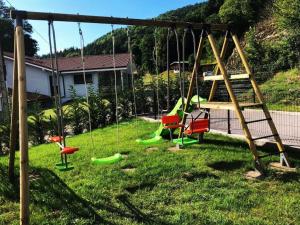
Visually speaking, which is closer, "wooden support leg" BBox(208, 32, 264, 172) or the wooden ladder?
"wooden support leg" BBox(208, 32, 264, 172)

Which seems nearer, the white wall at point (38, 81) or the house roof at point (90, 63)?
the house roof at point (90, 63)

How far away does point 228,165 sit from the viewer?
7336mm

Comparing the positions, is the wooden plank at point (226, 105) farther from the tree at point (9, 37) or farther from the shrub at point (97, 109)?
the tree at point (9, 37)

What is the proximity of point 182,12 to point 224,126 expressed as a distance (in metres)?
50.4

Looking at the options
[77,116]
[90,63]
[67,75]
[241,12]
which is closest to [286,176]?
[77,116]

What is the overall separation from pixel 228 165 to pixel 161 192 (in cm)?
185

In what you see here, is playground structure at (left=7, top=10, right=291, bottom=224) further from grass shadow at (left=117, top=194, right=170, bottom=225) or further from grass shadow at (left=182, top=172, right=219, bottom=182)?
grass shadow at (left=117, top=194, right=170, bottom=225)

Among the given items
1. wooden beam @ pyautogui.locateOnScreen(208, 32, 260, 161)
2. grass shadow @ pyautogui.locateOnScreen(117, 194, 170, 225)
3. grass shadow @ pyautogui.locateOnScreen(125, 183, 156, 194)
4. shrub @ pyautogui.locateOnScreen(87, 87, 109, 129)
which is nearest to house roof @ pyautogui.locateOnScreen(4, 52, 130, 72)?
shrub @ pyautogui.locateOnScreen(87, 87, 109, 129)

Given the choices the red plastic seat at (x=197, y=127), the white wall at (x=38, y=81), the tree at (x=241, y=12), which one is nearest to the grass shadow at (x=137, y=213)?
the red plastic seat at (x=197, y=127)

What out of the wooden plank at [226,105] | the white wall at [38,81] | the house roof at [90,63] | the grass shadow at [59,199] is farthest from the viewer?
the white wall at [38,81]

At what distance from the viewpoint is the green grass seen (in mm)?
5125

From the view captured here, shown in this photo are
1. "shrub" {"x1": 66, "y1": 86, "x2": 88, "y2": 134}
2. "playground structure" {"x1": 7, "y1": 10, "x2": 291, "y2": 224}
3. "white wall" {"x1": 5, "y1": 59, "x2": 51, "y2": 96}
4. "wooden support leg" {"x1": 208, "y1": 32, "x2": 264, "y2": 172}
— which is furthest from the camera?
"white wall" {"x1": 5, "y1": 59, "x2": 51, "y2": 96}

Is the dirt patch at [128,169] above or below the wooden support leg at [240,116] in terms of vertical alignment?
below

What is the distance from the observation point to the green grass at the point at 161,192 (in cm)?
512
